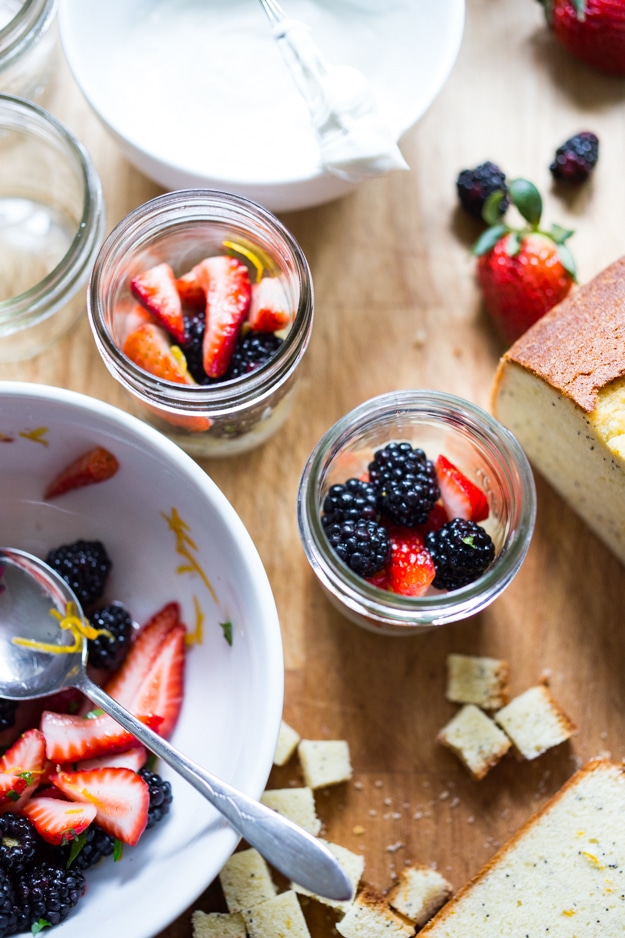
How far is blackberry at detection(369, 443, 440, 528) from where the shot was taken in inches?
57.1

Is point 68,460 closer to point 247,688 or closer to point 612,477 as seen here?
point 247,688

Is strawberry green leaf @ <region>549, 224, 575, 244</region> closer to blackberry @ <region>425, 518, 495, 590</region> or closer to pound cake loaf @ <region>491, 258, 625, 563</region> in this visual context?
pound cake loaf @ <region>491, 258, 625, 563</region>

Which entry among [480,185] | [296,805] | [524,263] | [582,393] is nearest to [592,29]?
[480,185]

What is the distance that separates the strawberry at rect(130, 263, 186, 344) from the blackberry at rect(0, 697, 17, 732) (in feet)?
2.18

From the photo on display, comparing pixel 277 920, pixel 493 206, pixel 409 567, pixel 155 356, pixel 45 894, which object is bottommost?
pixel 277 920

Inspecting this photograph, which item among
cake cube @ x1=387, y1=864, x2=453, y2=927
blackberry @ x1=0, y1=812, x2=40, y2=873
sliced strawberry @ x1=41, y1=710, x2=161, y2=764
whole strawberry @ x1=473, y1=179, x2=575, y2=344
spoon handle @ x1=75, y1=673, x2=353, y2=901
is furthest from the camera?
whole strawberry @ x1=473, y1=179, x2=575, y2=344

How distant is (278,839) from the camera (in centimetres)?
129

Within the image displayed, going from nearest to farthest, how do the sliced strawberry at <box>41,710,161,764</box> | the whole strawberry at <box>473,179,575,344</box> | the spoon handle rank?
the spoon handle < the sliced strawberry at <box>41,710,161,764</box> < the whole strawberry at <box>473,179,575,344</box>

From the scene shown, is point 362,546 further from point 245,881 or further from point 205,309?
point 245,881

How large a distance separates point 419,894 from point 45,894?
632 millimetres

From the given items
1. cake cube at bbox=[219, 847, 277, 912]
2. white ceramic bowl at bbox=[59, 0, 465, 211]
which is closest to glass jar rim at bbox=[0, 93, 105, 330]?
white ceramic bowl at bbox=[59, 0, 465, 211]

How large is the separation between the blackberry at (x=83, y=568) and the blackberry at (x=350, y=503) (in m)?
0.40

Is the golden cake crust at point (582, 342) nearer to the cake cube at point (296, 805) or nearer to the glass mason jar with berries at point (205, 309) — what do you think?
the glass mason jar with berries at point (205, 309)

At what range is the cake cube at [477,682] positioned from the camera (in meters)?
1.68
